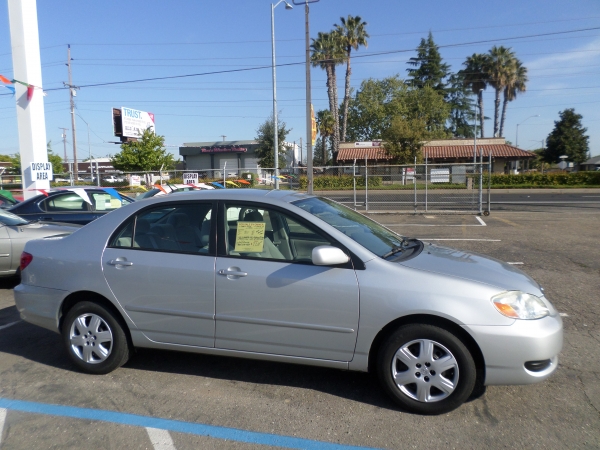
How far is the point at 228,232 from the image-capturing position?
4.07 meters

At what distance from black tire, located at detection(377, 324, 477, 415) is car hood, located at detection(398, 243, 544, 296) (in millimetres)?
459

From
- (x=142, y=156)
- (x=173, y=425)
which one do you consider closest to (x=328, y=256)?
(x=173, y=425)

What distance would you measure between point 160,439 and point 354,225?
A: 2241mm

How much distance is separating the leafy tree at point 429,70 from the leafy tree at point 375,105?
987cm

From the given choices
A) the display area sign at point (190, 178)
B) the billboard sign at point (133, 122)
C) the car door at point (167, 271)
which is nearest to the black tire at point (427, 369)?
the car door at point (167, 271)

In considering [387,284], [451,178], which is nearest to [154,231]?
[387,284]

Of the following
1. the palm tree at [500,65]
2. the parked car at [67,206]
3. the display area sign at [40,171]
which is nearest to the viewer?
the parked car at [67,206]

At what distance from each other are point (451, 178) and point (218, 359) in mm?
15741

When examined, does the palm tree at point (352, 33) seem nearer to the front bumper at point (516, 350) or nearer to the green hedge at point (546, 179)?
the green hedge at point (546, 179)

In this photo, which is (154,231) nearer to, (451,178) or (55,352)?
(55,352)

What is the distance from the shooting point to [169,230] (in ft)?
14.0

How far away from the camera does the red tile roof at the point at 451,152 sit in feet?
154

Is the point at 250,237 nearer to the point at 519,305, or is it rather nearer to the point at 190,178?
the point at 519,305

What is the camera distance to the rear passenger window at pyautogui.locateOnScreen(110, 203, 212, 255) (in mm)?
4141
